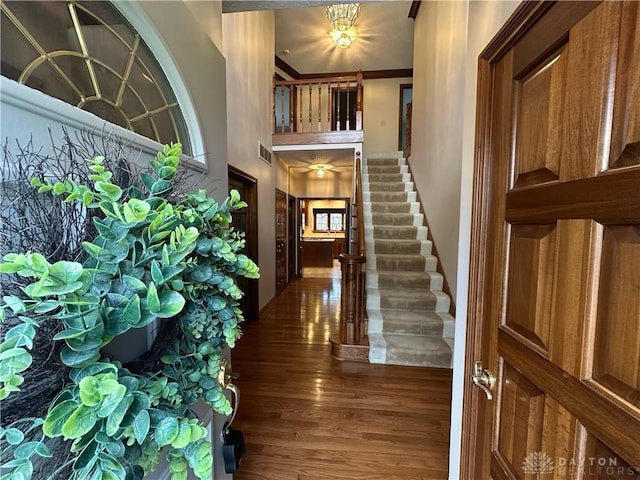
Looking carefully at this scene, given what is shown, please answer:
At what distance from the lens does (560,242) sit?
2.28 feet

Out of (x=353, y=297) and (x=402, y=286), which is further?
(x=402, y=286)

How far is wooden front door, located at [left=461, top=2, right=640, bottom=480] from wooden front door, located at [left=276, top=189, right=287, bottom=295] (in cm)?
469

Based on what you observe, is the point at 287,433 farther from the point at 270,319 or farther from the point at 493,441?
the point at 270,319

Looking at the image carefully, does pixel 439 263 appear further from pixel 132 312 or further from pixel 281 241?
pixel 132 312

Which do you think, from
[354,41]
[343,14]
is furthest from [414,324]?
[354,41]

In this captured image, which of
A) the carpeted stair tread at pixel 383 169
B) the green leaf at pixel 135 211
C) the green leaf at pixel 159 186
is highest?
the carpeted stair tread at pixel 383 169

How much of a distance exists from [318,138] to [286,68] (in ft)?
10.9

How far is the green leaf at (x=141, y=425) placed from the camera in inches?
16.8

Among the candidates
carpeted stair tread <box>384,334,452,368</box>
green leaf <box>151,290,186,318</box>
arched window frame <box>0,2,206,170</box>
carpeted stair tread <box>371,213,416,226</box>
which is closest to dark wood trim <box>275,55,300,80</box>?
carpeted stair tread <box>371,213,416,226</box>

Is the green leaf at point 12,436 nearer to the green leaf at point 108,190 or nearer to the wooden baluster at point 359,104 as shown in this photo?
the green leaf at point 108,190

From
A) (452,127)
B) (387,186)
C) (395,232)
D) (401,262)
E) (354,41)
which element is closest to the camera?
(452,127)

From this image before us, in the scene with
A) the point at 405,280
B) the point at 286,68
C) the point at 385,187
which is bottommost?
the point at 405,280

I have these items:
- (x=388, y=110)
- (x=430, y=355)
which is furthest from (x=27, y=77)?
(x=388, y=110)

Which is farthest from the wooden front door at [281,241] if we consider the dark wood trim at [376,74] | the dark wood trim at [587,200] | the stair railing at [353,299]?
the dark wood trim at [587,200]
